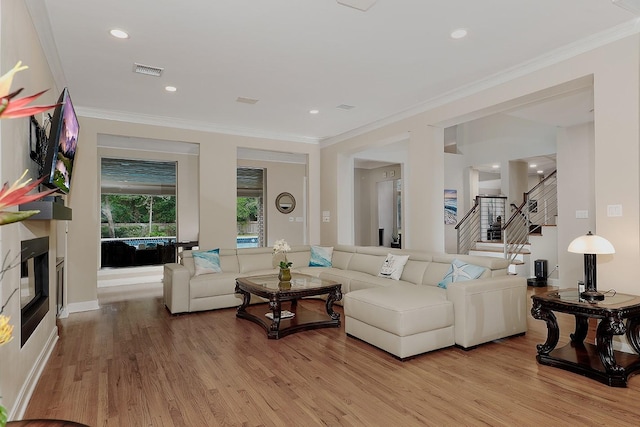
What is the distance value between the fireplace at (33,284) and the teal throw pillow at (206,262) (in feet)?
6.48

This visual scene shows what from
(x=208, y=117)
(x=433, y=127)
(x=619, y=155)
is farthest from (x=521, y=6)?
(x=208, y=117)

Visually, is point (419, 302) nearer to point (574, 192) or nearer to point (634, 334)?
point (634, 334)

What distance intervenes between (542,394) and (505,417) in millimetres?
512

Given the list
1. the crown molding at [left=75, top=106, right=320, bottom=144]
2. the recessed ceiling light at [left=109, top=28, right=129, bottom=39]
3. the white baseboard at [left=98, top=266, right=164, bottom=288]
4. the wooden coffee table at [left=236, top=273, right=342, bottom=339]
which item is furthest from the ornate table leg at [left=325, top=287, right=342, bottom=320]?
the white baseboard at [left=98, top=266, right=164, bottom=288]

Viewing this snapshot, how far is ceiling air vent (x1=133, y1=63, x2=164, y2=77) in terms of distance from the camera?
4000mm

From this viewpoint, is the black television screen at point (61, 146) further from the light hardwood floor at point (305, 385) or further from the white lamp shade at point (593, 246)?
the white lamp shade at point (593, 246)

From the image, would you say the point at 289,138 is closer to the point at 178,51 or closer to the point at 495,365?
the point at 178,51

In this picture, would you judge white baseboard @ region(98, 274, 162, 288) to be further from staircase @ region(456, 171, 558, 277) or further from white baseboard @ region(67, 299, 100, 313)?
staircase @ region(456, 171, 558, 277)

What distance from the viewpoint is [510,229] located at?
331 inches

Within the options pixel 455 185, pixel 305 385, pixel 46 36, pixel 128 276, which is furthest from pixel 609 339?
pixel 128 276

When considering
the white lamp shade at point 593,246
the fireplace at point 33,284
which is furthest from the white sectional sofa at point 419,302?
the fireplace at point 33,284

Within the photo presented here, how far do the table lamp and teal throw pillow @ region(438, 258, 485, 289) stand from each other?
98 centimetres

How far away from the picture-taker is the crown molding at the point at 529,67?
328 cm

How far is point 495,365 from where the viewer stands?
10.5 ft
